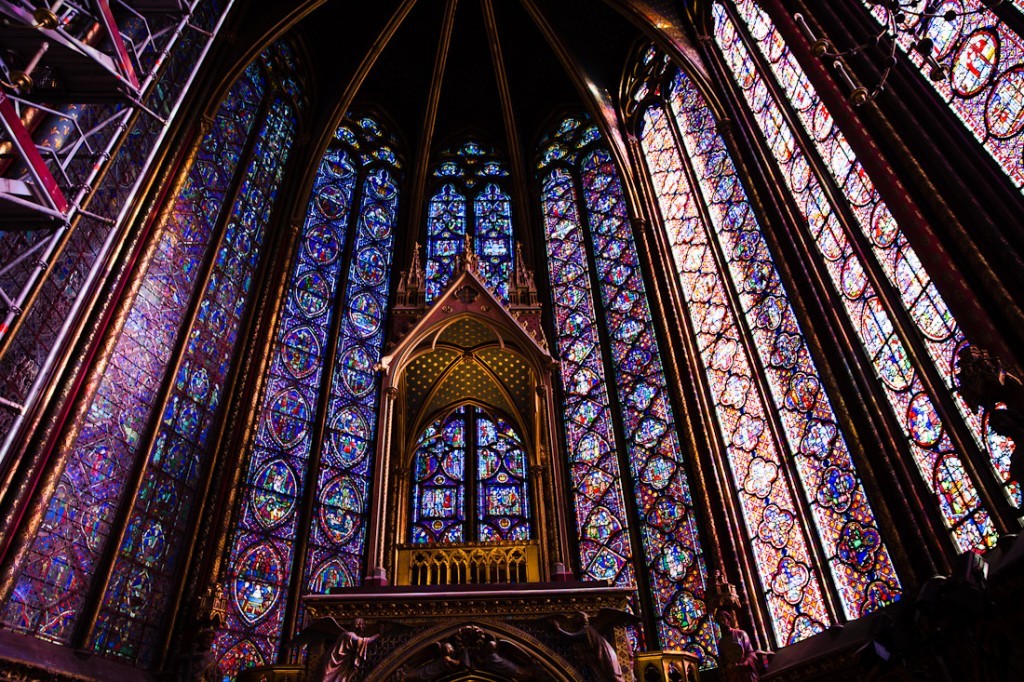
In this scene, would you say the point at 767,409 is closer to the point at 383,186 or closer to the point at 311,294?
the point at 311,294

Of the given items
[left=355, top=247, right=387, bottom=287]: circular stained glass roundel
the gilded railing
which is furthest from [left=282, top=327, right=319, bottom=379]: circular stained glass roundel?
the gilded railing

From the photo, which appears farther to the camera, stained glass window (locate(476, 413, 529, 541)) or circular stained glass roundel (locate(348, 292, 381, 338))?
circular stained glass roundel (locate(348, 292, 381, 338))

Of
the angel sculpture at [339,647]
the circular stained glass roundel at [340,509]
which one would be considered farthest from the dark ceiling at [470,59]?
the angel sculpture at [339,647]

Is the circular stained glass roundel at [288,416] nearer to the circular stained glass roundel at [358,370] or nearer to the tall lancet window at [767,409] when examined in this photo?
the circular stained glass roundel at [358,370]

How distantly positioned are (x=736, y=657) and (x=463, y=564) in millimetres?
2577

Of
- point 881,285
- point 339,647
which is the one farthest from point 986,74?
point 339,647

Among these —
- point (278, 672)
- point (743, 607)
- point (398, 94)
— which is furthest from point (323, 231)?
point (743, 607)

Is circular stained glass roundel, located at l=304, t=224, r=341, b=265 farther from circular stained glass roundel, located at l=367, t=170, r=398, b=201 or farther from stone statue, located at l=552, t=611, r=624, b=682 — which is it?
stone statue, located at l=552, t=611, r=624, b=682

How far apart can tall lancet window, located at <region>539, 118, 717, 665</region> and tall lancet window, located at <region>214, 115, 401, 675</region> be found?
9.36 feet

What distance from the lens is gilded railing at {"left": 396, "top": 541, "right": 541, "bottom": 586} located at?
6.97 meters

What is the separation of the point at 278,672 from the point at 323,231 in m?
7.27

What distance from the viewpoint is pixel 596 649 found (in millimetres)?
5750

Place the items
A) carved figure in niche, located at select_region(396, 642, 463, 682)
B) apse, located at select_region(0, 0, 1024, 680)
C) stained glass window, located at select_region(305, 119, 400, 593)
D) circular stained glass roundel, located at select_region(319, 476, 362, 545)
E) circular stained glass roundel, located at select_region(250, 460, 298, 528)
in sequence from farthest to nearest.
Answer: circular stained glass roundel, located at select_region(319, 476, 362, 545), stained glass window, located at select_region(305, 119, 400, 593), circular stained glass roundel, located at select_region(250, 460, 298, 528), carved figure in niche, located at select_region(396, 642, 463, 682), apse, located at select_region(0, 0, 1024, 680)

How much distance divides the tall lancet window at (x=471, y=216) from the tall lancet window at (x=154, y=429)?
3006 mm
